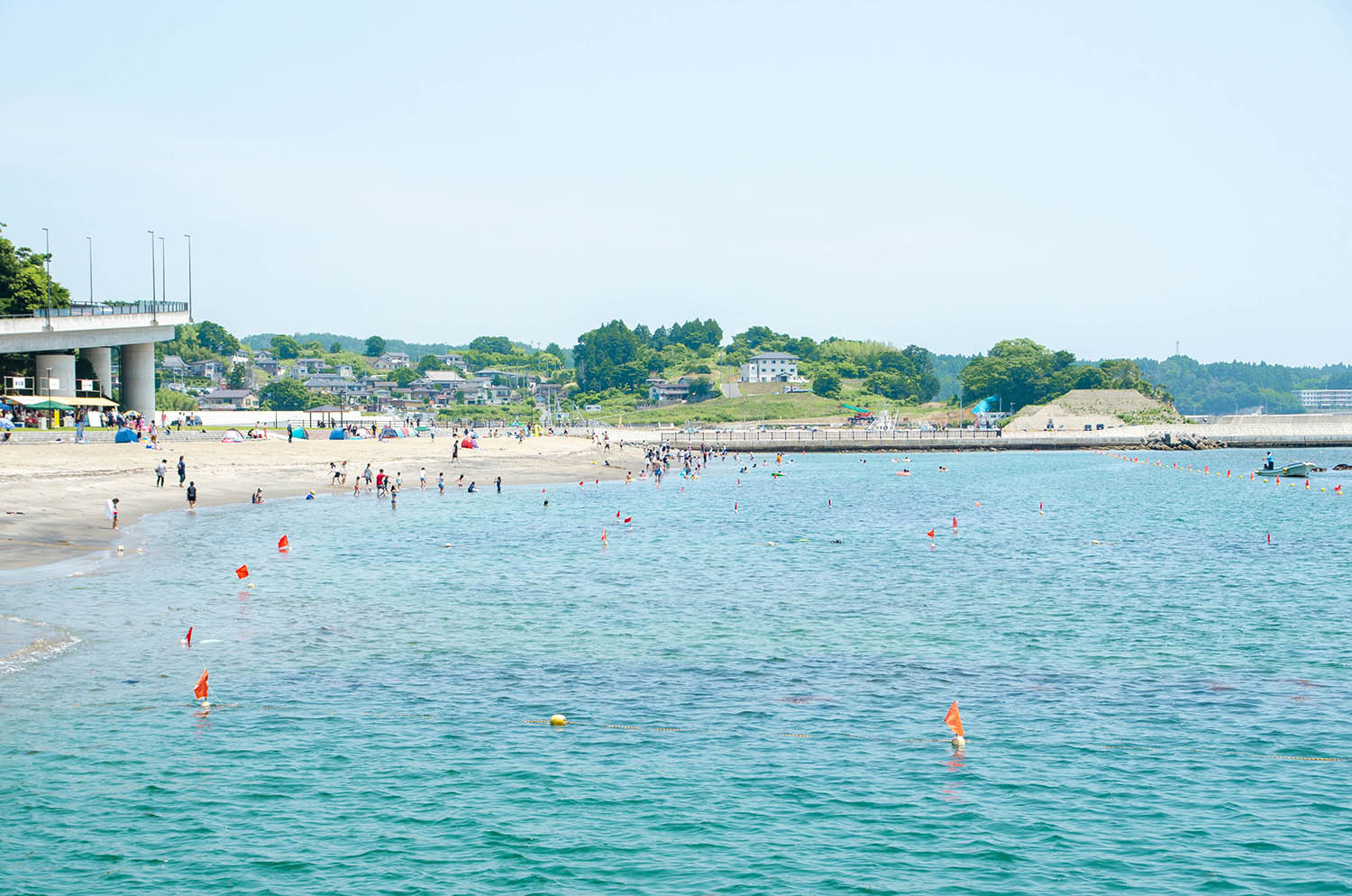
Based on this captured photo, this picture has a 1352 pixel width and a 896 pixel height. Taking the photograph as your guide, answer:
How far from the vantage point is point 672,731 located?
2158 cm

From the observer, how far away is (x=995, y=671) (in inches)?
1040

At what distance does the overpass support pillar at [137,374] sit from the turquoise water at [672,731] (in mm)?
61263

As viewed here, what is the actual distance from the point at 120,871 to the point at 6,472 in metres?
48.6

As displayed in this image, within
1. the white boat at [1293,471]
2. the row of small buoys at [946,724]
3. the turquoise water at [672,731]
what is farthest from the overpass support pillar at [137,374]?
the white boat at [1293,471]

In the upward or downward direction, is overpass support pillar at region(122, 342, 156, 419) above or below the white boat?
above

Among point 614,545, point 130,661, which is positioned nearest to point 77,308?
point 614,545

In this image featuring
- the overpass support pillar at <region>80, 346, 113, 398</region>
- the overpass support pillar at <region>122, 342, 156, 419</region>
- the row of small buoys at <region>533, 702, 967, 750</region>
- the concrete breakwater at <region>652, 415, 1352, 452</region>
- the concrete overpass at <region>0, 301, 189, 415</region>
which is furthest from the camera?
the concrete breakwater at <region>652, 415, 1352, 452</region>

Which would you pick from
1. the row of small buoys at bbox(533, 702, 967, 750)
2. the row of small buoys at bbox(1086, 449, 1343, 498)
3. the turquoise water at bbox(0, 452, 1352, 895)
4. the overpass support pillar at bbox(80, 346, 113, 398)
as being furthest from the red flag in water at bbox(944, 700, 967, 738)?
the overpass support pillar at bbox(80, 346, 113, 398)

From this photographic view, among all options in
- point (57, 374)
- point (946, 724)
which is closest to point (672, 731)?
point (946, 724)

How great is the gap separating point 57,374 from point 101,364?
8.92m

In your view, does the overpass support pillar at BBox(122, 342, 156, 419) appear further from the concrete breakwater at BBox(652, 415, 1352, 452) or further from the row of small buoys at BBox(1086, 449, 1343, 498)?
the row of small buoys at BBox(1086, 449, 1343, 498)

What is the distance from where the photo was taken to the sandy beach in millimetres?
44344

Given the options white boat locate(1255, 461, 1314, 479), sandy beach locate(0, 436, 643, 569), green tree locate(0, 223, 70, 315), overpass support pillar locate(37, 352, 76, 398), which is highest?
green tree locate(0, 223, 70, 315)

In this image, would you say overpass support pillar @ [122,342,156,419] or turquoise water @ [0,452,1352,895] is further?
overpass support pillar @ [122,342,156,419]
